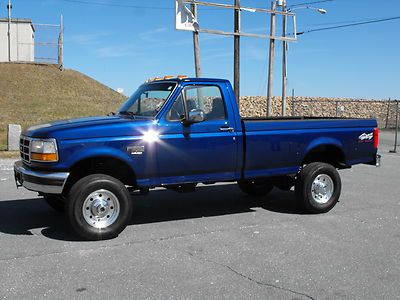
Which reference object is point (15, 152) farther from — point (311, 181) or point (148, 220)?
point (311, 181)

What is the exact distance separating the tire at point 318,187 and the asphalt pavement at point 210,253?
19cm

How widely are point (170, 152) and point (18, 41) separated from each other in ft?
108

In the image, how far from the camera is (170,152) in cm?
641

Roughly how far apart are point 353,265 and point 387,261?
0.43 metres

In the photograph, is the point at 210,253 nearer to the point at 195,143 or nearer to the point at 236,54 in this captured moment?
the point at 195,143

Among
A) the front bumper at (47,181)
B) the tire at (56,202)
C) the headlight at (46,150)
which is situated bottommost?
the tire at (56,202)

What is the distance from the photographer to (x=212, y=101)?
6.93 m

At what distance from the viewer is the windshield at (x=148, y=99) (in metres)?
6.65

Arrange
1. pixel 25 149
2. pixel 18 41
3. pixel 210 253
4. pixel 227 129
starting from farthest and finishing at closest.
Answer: pixel 18 41, pixel 227 129, pixel 25 149, pixel 210 253

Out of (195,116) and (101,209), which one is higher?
(195,116)

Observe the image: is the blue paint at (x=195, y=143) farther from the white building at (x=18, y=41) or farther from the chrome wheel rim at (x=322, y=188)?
the white building at (x=18, y=41)

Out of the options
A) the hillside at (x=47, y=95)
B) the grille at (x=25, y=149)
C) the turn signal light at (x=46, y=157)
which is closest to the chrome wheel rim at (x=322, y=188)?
the turn signal light at (x=46, y=157)

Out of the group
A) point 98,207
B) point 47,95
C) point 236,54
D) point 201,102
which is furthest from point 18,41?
point 98,207

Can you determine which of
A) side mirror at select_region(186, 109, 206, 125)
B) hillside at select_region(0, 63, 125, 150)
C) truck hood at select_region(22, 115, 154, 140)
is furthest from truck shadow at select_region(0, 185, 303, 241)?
hillside at select_region(0, 63, 125, 150)
